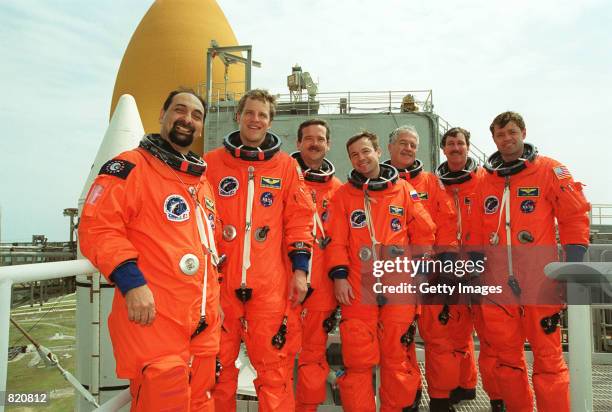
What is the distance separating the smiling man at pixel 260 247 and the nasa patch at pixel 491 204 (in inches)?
61.1

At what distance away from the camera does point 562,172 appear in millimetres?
2982

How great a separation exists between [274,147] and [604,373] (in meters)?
4.10

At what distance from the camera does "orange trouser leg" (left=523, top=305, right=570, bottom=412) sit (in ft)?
8.86

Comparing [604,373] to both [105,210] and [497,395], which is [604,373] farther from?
[105,210]

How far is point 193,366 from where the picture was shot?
203 cm

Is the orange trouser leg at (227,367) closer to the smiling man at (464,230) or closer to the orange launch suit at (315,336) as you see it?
the orange launch suit at (315,336)

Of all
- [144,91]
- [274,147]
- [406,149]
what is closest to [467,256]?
[406,149]

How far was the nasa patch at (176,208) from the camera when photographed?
6.67 feet

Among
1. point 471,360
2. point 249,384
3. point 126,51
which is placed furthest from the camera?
point 126,51

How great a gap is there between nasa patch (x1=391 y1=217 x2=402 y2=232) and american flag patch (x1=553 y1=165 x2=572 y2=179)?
123 centimetres

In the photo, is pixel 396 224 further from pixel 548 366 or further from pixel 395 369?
pixel 548 366

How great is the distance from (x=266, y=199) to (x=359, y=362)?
1.32 m

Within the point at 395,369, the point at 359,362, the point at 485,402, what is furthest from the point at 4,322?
the point at 485,402

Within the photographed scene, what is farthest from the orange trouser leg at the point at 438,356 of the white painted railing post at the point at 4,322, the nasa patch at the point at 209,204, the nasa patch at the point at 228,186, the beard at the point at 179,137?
the white painted railing post at the point at 4,322
